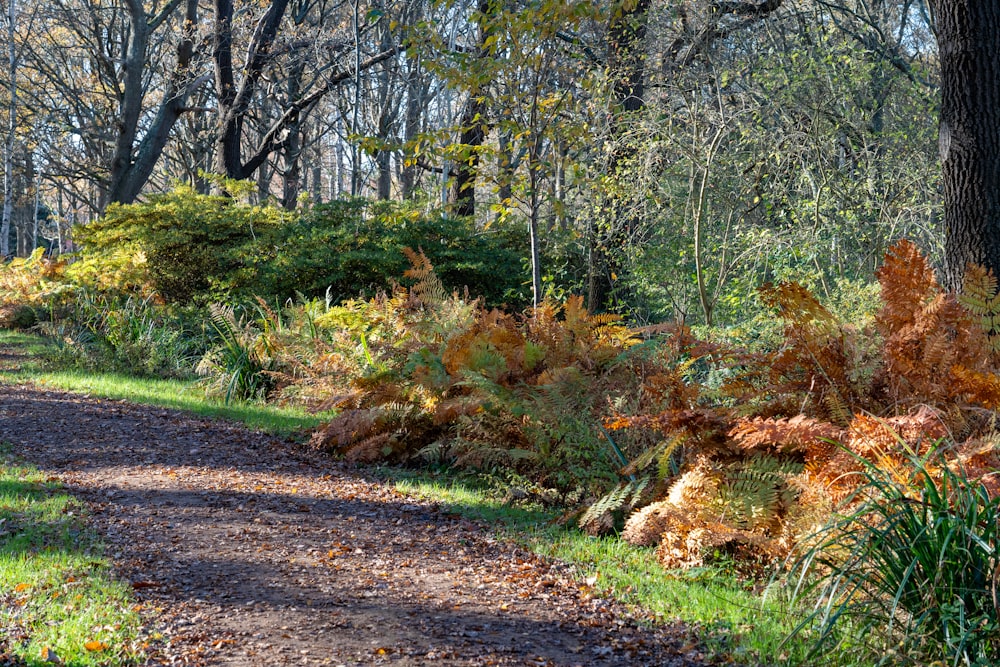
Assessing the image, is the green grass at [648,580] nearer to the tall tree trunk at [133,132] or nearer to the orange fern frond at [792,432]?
the orange fern frond at [792,432]

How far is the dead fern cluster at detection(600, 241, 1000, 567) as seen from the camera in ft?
14.5

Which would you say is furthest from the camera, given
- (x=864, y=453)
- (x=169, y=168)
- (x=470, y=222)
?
(x=169, y=168)

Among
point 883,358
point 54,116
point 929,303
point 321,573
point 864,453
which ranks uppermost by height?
point 54,116

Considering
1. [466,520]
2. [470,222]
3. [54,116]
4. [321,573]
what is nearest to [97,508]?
[321,573]

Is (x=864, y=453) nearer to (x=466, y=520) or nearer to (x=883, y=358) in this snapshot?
(x=883, y=358)

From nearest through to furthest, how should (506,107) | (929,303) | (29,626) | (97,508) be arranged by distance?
(29,626), (929,303), (97,508), (506,107)

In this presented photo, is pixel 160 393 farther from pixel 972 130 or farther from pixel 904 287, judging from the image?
pixel 972 130

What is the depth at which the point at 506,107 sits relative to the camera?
29.8ft

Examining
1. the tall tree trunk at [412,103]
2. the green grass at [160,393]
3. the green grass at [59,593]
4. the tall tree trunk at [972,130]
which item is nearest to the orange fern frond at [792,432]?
the tall tree trunk at [972,130]

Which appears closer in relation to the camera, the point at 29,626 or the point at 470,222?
the point at 29,626

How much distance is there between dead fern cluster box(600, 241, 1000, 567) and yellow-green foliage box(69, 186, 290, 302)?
32.4 feet

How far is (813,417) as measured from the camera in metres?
4.95

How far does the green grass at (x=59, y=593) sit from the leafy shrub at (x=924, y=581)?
2.79m

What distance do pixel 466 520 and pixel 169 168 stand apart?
35.5 m
